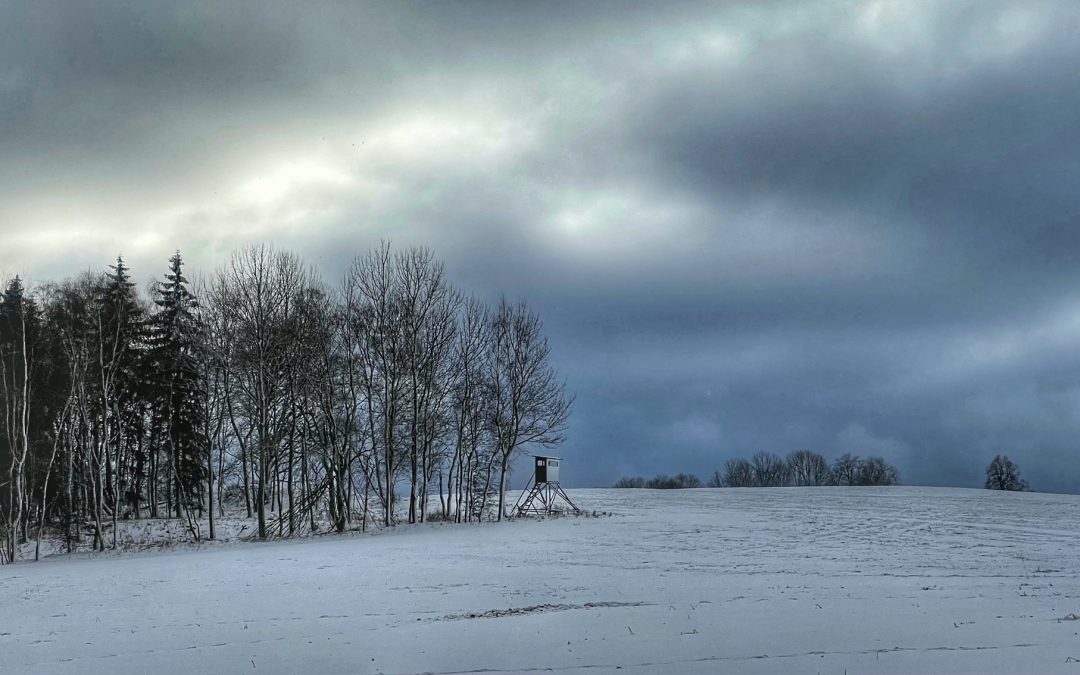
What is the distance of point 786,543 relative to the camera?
27.3m

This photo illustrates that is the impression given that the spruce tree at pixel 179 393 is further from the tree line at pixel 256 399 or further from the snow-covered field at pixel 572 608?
the snow-covered field at pixel 572 608

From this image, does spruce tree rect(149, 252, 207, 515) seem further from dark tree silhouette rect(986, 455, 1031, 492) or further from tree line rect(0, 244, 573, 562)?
dark tree silhouette rect(986, 455, 1031, 492)

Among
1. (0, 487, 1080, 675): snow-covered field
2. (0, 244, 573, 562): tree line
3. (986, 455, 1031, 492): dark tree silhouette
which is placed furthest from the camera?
(986, 455, 1031, 492): dark tree silhouette

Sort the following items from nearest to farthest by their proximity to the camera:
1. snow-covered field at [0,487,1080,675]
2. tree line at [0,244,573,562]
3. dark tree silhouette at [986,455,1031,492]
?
1. snow-covered field at [0,487,1080,675]
2. tree line at [0,244,573,562]
3. dark tree silhouette at [986,455,1031,492]

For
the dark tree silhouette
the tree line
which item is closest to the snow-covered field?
the tree line

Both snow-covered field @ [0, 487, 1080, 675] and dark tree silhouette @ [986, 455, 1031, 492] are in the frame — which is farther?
dark tree silhouette @ [986, 455, 1031, 492]

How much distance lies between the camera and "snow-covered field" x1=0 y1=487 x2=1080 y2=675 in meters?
10.5

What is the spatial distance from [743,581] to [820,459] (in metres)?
125

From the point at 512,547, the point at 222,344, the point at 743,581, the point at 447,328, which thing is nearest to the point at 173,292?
the point at 222,344

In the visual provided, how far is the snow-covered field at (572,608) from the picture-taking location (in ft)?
34.5

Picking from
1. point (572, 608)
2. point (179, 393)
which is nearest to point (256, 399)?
point (179, 393)

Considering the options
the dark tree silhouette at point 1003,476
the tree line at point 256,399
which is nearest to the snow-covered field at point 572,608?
the tree line at point 256,399

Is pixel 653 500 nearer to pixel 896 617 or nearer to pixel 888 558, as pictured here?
pixel 888 558

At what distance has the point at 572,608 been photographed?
1433cm
